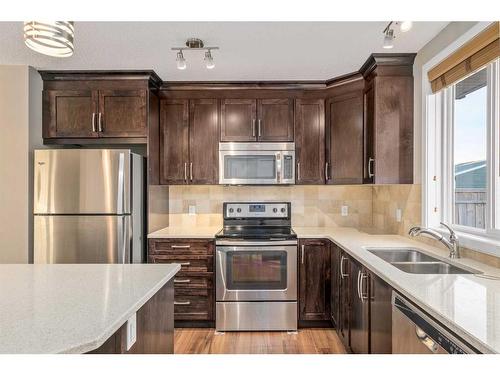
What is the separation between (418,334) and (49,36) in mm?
1759

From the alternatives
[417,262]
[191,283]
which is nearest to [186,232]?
[191,283]

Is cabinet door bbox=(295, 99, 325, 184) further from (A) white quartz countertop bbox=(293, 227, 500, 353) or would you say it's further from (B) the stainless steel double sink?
(A) white quartz countertop bbox=(293, 227, 500, 353)

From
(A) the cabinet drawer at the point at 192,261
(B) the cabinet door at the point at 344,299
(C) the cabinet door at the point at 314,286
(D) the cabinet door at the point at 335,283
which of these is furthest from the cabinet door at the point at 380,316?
(A) the cabinet drawer at the point at 192,261

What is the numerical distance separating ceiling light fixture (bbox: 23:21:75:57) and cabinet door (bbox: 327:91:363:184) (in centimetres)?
243

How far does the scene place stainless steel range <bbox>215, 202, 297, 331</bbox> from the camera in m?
3.00

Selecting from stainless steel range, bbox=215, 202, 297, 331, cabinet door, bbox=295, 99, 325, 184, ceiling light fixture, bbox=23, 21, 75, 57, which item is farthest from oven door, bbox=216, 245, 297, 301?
ceiling light fixture, bbox=23, 21, 75, 57

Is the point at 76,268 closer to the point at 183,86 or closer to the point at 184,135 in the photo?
the point at 184,135

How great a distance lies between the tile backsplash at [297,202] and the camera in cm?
364

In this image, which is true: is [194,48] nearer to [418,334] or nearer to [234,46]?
[234,46]

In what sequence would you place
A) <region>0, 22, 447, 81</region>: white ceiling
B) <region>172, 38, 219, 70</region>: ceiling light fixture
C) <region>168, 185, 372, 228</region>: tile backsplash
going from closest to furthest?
<region>0, 22, 447, 81</region>: white ceiling < <region>172, 38, 219, 70</region>: ceiling light fixture < <region>168, 185, 372, 228</region>: tile backsplash

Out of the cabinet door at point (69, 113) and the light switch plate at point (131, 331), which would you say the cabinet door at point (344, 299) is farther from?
the cabinet door at point (69, 113)

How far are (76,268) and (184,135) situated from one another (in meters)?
1.87

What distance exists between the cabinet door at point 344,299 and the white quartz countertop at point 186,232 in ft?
3.80
